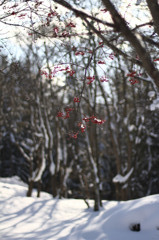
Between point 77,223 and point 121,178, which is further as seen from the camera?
point 121,178

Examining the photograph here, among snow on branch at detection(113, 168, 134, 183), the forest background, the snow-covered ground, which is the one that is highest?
the forest background

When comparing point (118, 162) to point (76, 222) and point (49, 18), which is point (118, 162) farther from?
point (49, 18)

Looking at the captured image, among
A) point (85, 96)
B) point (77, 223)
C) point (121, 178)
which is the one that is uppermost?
point (85, 96)

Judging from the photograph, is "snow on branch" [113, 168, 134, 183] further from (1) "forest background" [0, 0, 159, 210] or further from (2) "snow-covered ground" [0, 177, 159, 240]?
(2) "snow-covered ground" [0, 177, 159, 240]

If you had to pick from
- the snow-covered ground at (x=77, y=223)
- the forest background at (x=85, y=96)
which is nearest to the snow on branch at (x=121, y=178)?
the forest background at (x=85, y=96)

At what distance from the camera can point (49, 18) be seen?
4.79 meters

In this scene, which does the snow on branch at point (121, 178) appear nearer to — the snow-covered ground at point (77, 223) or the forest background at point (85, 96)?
the forest background at point (85, 96)

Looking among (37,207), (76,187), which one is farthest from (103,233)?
(76,187)

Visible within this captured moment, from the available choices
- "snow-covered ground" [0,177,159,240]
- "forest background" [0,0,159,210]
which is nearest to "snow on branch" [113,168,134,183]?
"forest background" [0,0,159,210]

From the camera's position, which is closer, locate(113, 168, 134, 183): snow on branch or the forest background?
the forest background

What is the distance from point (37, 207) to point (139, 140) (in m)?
6.04

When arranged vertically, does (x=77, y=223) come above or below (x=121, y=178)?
below

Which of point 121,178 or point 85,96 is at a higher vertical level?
point 85,96

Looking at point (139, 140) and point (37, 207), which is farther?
point (139, 140)
